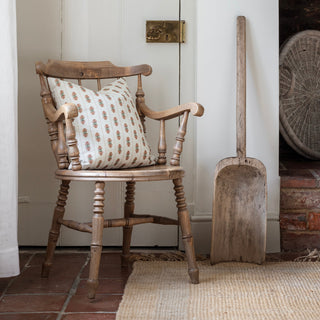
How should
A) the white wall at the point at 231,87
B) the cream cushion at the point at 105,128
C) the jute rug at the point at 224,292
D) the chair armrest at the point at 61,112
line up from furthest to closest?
the white wall at the point at 231,87 → the cream cushion at the point at 105,128 → the chair armrest at the point at 61,112 → the jute rug at the point at 224,292

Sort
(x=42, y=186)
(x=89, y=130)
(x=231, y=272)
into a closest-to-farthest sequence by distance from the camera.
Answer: (x=89, y=130) → (x=231, y=272) → (x=42, y=186)

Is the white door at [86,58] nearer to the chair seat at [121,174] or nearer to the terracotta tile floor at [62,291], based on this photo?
the terracotta tile floor at [62,291]

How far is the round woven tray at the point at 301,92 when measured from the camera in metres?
3.44

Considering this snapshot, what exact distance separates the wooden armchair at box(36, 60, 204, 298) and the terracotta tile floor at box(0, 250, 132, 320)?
0.08 metres

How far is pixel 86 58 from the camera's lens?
→ 2.84 meters

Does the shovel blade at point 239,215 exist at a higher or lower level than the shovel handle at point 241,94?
lower

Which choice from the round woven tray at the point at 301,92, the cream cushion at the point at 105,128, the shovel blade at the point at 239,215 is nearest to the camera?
the cream cushion at the point at 105,128

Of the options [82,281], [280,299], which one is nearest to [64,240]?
[82,281]

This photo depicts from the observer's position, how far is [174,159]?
7.66ft

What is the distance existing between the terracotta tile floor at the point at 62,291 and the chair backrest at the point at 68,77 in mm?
537

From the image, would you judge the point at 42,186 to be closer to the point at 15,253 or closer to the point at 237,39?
the point at 15,253

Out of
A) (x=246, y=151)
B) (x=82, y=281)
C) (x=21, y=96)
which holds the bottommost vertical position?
(x=82, y=281)

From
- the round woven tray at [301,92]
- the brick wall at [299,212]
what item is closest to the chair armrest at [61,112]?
the brick wall at [299,212]

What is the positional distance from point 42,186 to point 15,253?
0.76m
